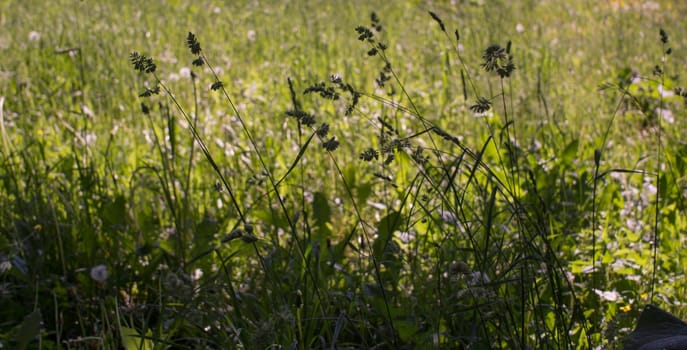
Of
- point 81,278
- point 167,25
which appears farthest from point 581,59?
point 81,278

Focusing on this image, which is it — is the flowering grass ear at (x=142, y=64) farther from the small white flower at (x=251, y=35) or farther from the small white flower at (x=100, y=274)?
the small white flower at (x=251, y=35)

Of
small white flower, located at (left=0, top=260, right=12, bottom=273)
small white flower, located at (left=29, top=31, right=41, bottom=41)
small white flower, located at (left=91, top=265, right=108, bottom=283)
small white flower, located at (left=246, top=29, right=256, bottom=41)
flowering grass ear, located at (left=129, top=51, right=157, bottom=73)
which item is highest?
small white flower, located at (left=246, top=29, right=256, bottom=41)

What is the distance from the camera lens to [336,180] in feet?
10.1

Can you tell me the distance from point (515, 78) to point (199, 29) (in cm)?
258

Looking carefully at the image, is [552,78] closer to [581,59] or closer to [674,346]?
[581,59]

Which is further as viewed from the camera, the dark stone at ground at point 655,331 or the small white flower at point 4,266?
the small white flower at point 4,266

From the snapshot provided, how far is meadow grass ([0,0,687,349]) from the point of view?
1644mm

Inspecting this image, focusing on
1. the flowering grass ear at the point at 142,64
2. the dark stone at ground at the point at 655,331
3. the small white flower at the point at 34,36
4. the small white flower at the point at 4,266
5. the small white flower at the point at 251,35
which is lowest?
the dark stone at ground at the point at 655,331

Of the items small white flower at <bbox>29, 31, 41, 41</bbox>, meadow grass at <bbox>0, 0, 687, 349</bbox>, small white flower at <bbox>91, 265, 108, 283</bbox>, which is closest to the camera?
meadow grass at <bbox>0, 0, 687, 349</bbox>

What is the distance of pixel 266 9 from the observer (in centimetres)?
738

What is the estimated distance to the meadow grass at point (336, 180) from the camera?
164 centimetres

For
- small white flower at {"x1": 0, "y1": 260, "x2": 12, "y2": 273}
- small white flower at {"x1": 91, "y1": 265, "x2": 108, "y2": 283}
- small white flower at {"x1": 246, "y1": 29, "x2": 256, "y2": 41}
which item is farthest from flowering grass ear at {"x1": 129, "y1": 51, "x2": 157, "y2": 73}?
small white flower at {"x1": 246, "y1": 29, "x2": 256, "y2": 41}

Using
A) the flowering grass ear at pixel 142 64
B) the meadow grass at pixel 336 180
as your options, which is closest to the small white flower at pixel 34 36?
the meadow grass at pixel 336 180

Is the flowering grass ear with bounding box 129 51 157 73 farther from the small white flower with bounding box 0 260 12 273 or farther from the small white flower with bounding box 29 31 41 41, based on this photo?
the small white flower with bounding box 29 31 41 41
